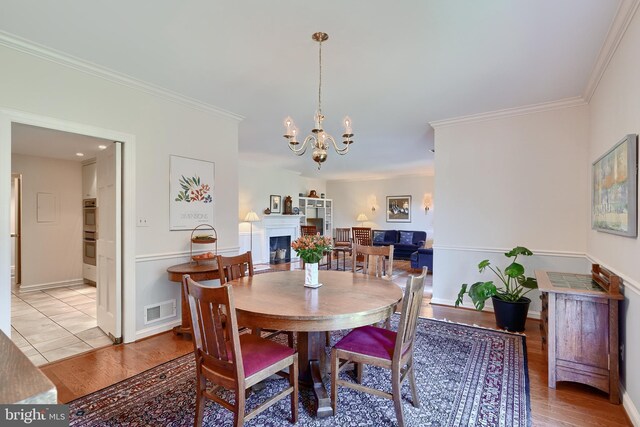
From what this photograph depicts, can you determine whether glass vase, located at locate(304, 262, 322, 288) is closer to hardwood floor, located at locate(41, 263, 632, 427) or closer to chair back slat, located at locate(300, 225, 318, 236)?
hardwood floor, located at locate(41, 263, 632, 427)

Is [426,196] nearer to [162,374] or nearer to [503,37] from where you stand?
[503,37]

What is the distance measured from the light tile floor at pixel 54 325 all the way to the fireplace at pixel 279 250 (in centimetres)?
395

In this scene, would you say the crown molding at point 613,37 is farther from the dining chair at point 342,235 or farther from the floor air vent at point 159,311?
the dining chair at point 342,235

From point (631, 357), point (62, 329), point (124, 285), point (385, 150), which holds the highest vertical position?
point (385, 150)

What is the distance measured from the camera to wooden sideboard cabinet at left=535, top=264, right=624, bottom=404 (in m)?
2.15

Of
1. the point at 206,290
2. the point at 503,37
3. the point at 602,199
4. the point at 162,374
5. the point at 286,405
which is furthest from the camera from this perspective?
the point at 602,199

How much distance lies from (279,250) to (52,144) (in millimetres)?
5181

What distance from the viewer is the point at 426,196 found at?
9.31m

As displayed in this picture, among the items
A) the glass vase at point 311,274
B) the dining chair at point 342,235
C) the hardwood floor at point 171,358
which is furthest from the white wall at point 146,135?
the dining chair at point 342,235

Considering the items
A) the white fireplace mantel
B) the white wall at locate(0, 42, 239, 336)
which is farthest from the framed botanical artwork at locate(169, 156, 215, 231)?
the white fireplace mantel

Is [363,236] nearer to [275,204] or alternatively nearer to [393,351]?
[275,204]

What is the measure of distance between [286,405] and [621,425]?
6.71 feet

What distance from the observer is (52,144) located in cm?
450

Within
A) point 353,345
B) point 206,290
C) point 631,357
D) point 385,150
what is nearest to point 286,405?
point 353,345
